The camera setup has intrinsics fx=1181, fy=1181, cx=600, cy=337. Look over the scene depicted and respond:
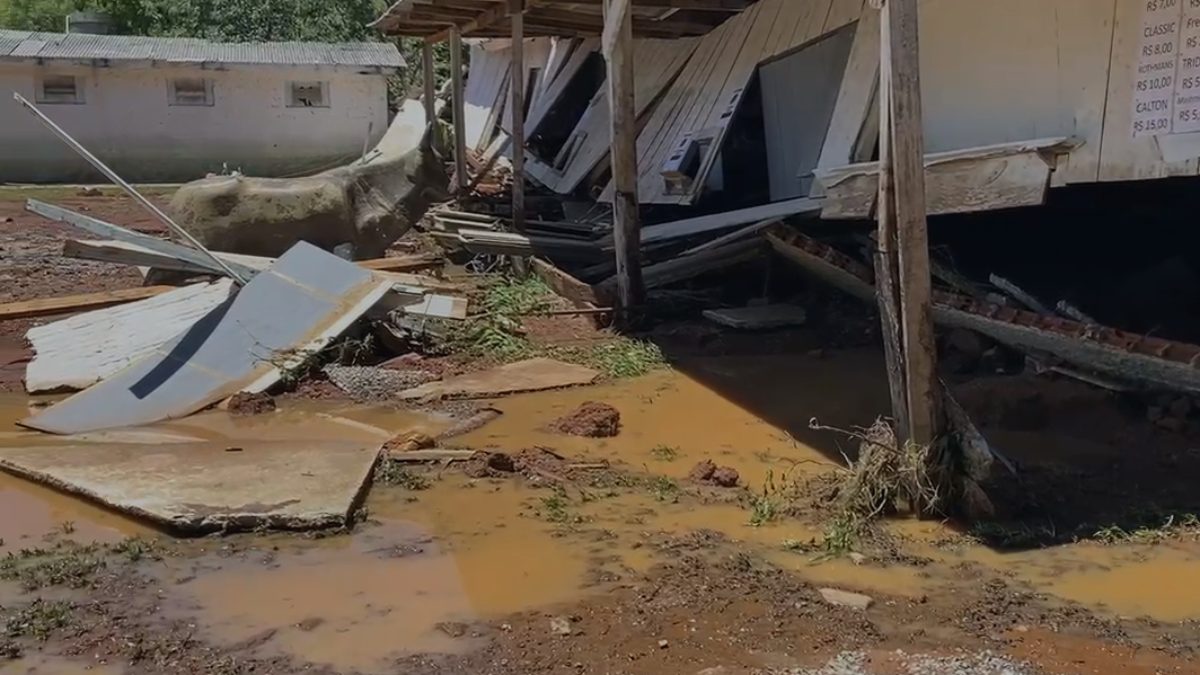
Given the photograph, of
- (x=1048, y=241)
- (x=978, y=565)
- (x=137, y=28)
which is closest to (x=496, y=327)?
(x=1048, y=241)

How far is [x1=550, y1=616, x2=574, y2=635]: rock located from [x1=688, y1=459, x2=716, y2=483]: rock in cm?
210

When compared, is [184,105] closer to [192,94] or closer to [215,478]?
[192,94]

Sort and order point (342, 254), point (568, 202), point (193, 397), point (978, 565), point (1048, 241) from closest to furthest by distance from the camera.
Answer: point (978, 565), point (193, 397), point (1048, 241), point (342, 254), point (568, 202)

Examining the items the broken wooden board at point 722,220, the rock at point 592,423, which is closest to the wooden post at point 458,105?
the broken wooden board at point 722,220

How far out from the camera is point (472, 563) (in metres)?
5.35

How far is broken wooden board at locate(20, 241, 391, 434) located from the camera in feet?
26.6

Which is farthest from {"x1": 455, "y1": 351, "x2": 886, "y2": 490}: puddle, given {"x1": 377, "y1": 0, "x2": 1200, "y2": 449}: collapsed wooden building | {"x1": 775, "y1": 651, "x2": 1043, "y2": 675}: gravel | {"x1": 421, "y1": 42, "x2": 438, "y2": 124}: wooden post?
{"x1": 421, "y1": 42, "x2": 438, "y2": 124}: wooden post

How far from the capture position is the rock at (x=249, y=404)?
8281 millimetres

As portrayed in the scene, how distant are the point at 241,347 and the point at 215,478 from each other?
280 cm

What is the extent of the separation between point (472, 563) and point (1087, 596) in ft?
8.66

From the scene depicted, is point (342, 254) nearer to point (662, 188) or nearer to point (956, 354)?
point (662, 188)

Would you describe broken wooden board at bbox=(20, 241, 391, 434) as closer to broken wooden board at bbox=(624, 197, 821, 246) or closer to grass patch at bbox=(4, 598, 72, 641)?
broken wooden board at bbox=(624, 197, 821, 246)

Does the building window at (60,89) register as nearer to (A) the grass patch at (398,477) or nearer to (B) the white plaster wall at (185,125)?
(B) the white plaster wall at (185,125)

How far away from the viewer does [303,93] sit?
26.9 meters
